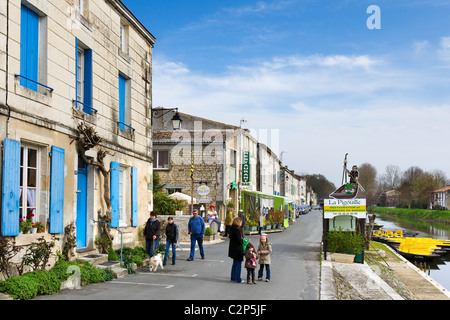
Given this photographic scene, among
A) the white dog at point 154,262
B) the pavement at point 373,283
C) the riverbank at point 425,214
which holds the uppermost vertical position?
the white dog at point 154,262

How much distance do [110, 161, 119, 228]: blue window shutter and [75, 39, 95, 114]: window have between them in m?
1.83

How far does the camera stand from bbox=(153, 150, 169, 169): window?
30.4 metres

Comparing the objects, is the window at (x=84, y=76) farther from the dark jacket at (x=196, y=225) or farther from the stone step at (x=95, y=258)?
the dark jacket at (x=196, y=225)

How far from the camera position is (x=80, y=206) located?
11.8 meters

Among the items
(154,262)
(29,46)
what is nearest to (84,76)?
(29,46)

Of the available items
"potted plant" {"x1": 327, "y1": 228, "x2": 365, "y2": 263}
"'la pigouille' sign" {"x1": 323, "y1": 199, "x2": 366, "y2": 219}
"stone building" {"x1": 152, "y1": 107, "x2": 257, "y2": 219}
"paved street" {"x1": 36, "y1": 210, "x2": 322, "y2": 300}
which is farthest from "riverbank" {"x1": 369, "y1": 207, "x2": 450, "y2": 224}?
"paved street" {"x1": 36, "y1": 210, "x2": 322, "y2": 300}

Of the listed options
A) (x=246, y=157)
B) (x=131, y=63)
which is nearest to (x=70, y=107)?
(x=131, y=63)

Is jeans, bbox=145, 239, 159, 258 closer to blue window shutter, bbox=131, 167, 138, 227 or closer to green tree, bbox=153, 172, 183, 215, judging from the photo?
blue window shutter, bbox=131, 167, 138, 227

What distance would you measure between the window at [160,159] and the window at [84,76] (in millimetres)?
18354

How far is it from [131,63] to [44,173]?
599cm

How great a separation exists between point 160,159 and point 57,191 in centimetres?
2036

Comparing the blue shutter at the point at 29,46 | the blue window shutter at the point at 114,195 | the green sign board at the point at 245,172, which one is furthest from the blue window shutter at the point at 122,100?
the green sign board at the point at 245,172

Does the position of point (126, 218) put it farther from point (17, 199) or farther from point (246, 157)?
point (246, 157)

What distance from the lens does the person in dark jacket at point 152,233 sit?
1304 cm
